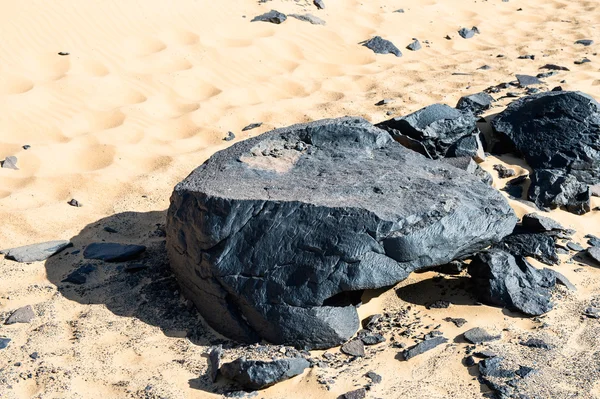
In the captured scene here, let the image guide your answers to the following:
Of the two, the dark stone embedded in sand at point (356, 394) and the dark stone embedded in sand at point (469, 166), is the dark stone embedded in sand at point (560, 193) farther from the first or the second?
the dark stone embedded in sand at point (356, 394)

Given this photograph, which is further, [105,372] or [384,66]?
[384,66]

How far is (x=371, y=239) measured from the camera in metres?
2.87

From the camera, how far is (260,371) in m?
2.73

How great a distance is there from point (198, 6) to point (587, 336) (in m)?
5.12

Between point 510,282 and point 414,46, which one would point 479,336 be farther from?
point 414,46

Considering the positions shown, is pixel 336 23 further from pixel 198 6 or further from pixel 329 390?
pixel 329 390

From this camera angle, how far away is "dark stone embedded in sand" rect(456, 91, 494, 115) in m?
5.20

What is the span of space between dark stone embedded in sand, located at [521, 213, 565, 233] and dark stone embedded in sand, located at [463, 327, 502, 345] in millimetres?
921

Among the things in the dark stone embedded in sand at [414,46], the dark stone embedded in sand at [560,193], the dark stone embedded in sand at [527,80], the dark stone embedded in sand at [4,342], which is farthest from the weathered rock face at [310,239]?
the dark stone embedded in sand at [414,46]

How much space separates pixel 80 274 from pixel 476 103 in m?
3.13

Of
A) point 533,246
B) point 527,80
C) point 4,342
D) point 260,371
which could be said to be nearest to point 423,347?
point 260,371

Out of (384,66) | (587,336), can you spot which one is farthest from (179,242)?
(384,66)

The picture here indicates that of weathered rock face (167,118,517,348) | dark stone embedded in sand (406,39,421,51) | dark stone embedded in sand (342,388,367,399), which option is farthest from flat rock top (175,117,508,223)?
dark stone embedded in sand (406,39,421,51)

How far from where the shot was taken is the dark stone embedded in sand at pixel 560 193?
4086mm
